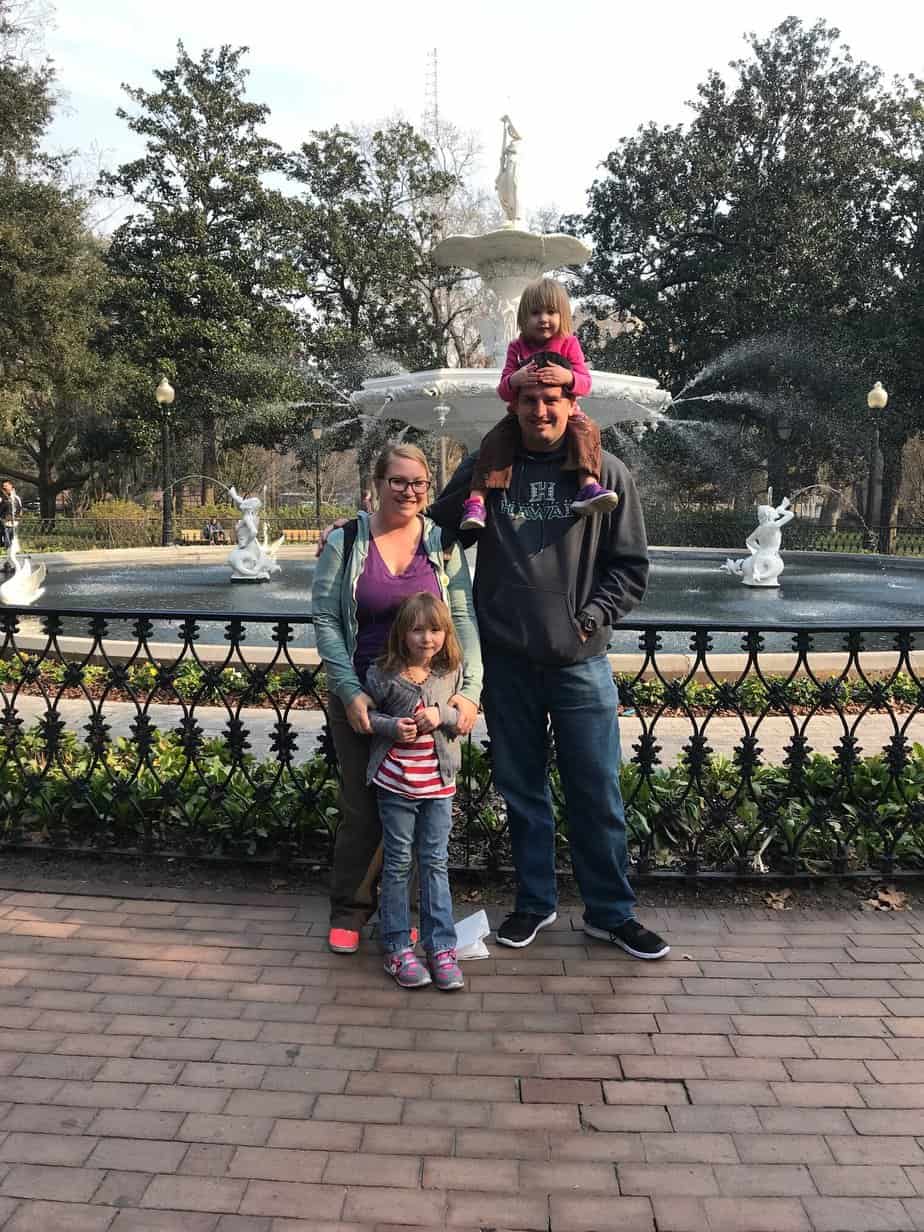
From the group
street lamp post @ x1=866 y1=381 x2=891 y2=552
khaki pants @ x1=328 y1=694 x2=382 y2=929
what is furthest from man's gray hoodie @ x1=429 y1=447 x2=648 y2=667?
street lamp post @ x1=866 y1=381 x2=891 y2=552

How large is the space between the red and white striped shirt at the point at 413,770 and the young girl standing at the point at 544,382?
30.8 inches

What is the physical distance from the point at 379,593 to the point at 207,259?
1309 inches

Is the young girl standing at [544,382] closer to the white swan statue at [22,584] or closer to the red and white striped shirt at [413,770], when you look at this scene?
the red and white striped shirt at [413,770]

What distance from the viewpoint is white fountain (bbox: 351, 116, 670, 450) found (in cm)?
1209

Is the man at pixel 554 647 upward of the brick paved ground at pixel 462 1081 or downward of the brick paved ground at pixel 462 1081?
upward

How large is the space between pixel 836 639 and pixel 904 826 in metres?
4.88

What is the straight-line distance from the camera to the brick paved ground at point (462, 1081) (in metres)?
2.26

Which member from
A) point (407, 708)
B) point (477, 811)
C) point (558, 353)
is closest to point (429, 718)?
→ point (407, 708)

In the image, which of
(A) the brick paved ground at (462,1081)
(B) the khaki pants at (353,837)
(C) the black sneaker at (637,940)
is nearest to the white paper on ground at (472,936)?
(A) the brick paved ground at (462,1081)

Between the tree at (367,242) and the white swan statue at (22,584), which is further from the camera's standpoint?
the tree at (367,242)

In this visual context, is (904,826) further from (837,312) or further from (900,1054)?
(837,312)

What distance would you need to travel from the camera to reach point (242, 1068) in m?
2.79

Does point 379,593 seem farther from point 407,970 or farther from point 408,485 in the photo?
point 407,970

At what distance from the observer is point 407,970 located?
10.6ft
